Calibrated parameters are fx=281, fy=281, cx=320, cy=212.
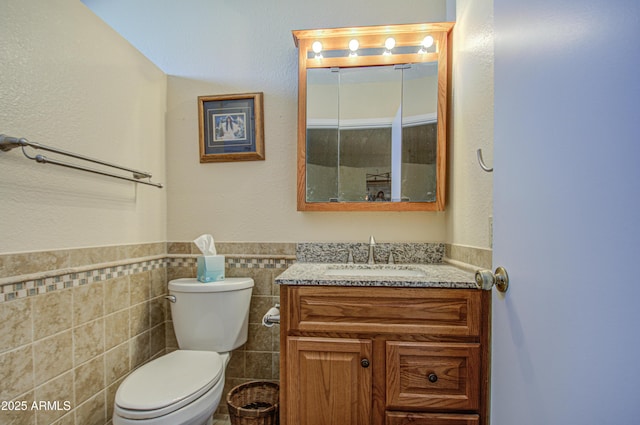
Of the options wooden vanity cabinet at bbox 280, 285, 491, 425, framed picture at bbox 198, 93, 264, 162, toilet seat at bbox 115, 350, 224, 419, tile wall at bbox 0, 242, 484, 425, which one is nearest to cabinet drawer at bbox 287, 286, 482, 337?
wooden vanity cabinet at bbox 280, 285, 491, 425

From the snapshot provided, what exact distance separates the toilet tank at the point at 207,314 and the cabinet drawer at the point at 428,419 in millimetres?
850

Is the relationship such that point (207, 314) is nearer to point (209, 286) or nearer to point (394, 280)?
point (209, 286)

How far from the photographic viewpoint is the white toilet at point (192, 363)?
100cm

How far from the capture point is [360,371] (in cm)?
107

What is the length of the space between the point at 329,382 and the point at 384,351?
24 cm

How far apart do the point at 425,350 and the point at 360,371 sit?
26 centimetres

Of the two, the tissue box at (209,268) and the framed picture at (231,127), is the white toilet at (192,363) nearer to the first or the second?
the tissue box at (209,268)

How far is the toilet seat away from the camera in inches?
38.7

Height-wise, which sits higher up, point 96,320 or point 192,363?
point 96,320

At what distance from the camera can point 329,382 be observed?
42.4 inches

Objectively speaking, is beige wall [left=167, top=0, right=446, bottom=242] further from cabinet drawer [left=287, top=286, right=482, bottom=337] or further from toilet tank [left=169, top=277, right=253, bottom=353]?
cabinet drawer [left=287, top=286, right=482, bottom=337]

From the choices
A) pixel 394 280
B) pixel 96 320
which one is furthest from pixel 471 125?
pixel 96 320

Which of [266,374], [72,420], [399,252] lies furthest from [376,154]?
[72,420]

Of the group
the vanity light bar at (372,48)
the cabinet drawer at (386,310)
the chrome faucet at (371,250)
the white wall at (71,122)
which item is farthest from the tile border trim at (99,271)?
the vanity light bar at (372,48)
